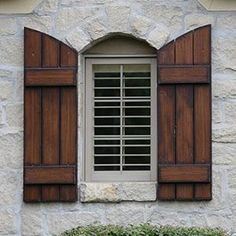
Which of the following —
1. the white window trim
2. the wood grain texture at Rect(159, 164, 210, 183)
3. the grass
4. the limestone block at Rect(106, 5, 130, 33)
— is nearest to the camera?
the grass

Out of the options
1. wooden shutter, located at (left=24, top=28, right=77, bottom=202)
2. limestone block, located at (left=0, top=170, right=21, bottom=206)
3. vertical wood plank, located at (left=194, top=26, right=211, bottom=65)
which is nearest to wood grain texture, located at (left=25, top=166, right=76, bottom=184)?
wooden shutter, located at (left=24, top=28, right=77, bottom=202)

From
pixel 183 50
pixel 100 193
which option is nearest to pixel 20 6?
pixel 183 50

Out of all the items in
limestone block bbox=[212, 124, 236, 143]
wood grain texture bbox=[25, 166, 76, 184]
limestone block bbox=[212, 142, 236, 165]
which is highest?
limestone block bbox=[212, 124, 236, 143]

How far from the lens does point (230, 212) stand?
5.67 meters

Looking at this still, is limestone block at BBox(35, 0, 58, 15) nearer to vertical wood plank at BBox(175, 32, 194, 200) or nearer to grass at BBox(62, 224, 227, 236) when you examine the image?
vertical wood plank at BBox(175, 32, 194, 200)

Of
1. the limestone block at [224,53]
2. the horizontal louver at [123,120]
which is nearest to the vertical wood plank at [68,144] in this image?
the horizontal louver at [123,120]

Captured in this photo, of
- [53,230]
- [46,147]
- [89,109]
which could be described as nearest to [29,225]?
[53,230]

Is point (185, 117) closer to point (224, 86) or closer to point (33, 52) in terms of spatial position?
point (224, 86)

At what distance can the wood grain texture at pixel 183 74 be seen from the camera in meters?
5.66

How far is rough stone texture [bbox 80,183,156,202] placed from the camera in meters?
5.70

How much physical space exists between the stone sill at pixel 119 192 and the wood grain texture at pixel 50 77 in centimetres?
77

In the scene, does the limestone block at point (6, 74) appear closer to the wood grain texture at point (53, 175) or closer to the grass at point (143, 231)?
the wood grain texture at point (53, 175)

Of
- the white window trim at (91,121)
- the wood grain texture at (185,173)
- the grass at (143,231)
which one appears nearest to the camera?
the grass at (143,231)

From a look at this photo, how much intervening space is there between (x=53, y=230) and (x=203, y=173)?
1.16m
